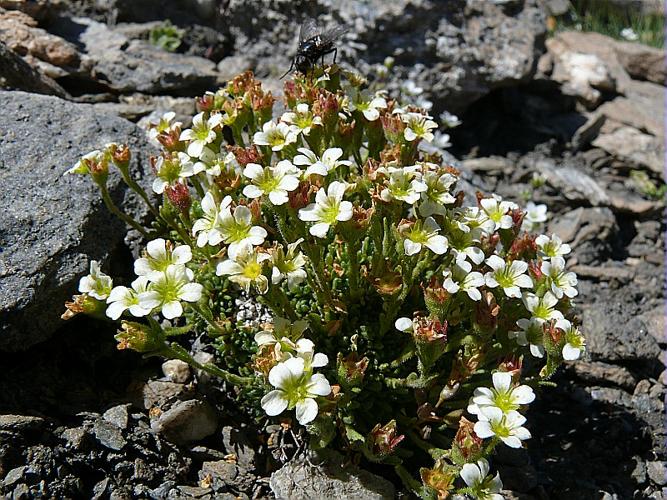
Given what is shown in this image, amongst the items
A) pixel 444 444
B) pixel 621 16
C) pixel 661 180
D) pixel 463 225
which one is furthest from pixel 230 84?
pixel 621 16

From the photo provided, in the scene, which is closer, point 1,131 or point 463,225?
point 463,225

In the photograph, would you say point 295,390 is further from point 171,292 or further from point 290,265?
point 171,292

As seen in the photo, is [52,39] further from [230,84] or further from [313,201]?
[313,201]

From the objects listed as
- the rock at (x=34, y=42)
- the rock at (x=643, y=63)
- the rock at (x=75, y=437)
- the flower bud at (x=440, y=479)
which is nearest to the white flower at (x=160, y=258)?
the rock at (x=75, y=437)

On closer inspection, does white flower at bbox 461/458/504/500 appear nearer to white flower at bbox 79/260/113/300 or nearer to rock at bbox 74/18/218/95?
white flower at bbox 79/260/113/300

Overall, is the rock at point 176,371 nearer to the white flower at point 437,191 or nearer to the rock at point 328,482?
the rock at point 328,482

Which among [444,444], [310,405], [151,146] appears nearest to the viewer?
[310,405]

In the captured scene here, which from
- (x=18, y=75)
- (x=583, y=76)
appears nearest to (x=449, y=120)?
(x=583, y=76)
